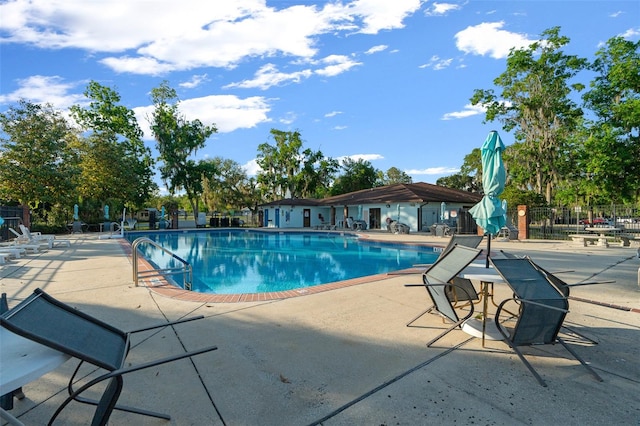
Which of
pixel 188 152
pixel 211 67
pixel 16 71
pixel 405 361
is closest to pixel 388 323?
pixel 405 361

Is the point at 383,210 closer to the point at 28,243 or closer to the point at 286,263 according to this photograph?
the point at 286,263

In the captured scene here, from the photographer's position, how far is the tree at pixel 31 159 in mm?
17562

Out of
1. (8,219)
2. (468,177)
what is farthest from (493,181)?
(468,177)

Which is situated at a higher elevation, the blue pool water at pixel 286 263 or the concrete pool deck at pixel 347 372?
the concrete pool deck at pixel 347 372

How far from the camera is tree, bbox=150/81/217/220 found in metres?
32.0

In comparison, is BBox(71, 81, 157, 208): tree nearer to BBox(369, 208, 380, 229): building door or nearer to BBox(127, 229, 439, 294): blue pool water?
BBox(127, 229, 439, 294): blue pool water

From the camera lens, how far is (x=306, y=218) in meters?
30.7

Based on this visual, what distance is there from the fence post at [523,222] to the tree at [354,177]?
958 inches

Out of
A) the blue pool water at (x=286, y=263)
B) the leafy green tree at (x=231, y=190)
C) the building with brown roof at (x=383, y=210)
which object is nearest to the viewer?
the blue pool water at (x=286, y=263)

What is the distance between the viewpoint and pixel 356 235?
20.9 m

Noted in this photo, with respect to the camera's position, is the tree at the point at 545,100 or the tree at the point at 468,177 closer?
the tree at the point at 545,100

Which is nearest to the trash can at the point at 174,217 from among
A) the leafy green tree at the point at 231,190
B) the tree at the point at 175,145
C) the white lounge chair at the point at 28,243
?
the tree at the point at 175,145

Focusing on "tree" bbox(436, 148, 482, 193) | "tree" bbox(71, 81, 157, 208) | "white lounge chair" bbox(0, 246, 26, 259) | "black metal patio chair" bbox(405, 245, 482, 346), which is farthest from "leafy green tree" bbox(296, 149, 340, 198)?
"black metal patio chair" bbox(405, 245, 482, 346)

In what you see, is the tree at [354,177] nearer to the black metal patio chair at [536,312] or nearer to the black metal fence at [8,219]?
the black metal fence at [8,219]
